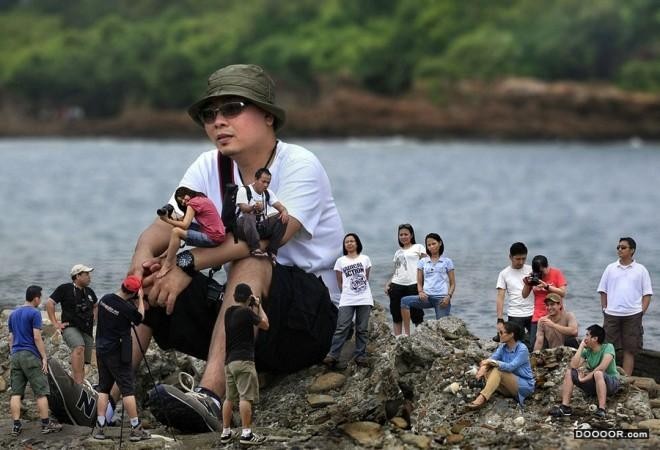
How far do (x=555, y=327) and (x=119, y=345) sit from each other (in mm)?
3256

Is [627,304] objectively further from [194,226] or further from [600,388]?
[194,226]

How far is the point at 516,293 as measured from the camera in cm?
1052

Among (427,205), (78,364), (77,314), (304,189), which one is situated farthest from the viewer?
(427,205)

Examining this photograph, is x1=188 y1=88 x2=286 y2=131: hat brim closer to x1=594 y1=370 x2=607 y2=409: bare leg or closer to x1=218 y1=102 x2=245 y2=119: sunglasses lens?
x1=218 y1=102 x2=245 y2=119: sunglasses lens

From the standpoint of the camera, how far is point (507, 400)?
26.9 ft

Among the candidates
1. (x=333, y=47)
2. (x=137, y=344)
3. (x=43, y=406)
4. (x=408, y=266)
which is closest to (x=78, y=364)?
(x=43, y=406)

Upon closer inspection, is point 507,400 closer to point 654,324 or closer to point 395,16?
point 654,324

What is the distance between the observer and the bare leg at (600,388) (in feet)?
26.4

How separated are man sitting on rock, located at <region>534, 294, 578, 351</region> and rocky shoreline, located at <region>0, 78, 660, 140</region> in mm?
93692

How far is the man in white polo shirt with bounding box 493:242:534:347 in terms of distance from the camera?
10414 millimetres

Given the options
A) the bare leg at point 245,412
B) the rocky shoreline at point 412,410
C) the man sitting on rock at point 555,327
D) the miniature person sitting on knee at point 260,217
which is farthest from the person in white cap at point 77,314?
the man sitting on rock at point 555,327

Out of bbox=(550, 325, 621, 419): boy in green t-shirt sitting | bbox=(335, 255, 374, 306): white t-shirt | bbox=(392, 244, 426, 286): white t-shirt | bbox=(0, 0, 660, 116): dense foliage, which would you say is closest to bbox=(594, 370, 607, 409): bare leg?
bbox=(550, 325, 621, 419): boy in green t-shirt sitting

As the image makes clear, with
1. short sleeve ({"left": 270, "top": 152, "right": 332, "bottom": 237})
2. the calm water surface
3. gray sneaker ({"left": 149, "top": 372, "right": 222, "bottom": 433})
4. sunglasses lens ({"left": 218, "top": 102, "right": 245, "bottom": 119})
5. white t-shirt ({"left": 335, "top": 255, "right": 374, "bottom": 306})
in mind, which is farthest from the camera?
the calm water surface

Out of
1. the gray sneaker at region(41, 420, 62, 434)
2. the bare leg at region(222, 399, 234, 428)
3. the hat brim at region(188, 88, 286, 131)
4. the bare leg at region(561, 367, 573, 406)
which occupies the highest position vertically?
the hat brim at region(188, 88, 286, 131)
